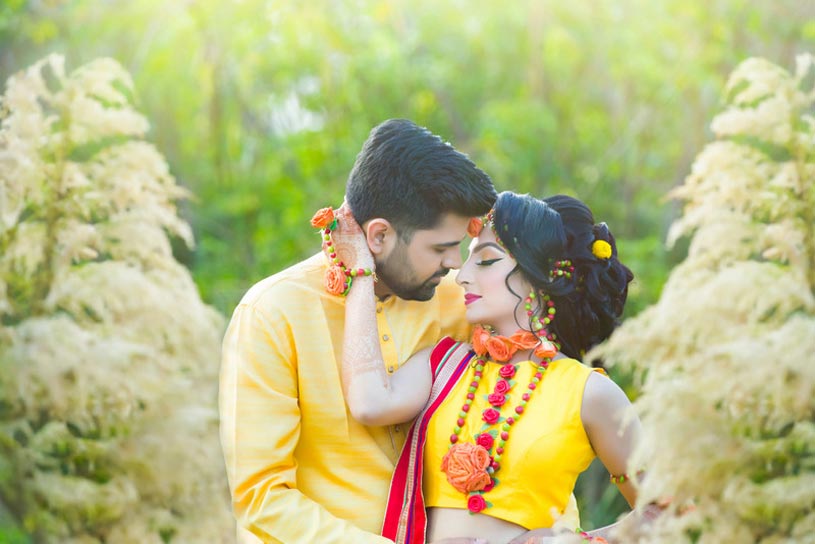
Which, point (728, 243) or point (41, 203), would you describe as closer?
point (728, 243)

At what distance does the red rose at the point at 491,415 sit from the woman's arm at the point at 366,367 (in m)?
0.17

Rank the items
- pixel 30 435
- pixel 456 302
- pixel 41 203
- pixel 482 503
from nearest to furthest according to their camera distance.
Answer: pixel 482 503 < pixel 456 302 < pixel 30 435 < pixel 41 203

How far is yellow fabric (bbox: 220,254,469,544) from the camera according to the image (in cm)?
260

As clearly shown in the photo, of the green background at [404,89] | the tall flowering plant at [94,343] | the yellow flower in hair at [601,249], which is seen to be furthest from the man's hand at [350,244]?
the green background at [404,89]

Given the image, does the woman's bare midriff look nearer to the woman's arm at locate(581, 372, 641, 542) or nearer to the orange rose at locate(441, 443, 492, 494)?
the orange rose at locate(441, 443, 492, 494)

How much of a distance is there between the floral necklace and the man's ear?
340 millimetres

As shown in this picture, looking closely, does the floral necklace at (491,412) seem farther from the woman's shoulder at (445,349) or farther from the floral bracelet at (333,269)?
the floral bracelet at (333,269)

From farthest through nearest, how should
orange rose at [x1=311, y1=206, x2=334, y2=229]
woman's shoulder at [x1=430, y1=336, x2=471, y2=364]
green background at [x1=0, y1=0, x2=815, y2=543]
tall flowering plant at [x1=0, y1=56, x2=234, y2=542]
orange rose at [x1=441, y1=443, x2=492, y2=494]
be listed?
green background at [x1=0, y1=0, x2=815, y2=543]
tall flowering plant at [x1=0, y1=56, x2=234, y2=542]
woman's shoulder at [x1=430, y1=336, x2=471, y2=364]
orange rose at [x1=311, y1=206, x2=334, y2=229]
orange rose at [x1=441, y1=443, x2=492, y2=494]

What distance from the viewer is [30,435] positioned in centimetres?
342

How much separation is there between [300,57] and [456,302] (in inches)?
196

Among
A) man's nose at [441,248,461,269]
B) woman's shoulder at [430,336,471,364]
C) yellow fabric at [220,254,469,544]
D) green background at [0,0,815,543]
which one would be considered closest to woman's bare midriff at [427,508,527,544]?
yellow fabric at [220,254,469,544]

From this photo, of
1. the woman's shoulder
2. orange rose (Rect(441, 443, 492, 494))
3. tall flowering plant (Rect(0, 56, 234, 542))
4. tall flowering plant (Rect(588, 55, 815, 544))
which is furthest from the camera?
tall flowering plant (Rect(0, 56, 234, 542))

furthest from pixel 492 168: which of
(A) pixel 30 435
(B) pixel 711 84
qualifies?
(A) pixel 30 435

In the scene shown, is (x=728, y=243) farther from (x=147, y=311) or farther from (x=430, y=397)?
(x=147, y=311)
